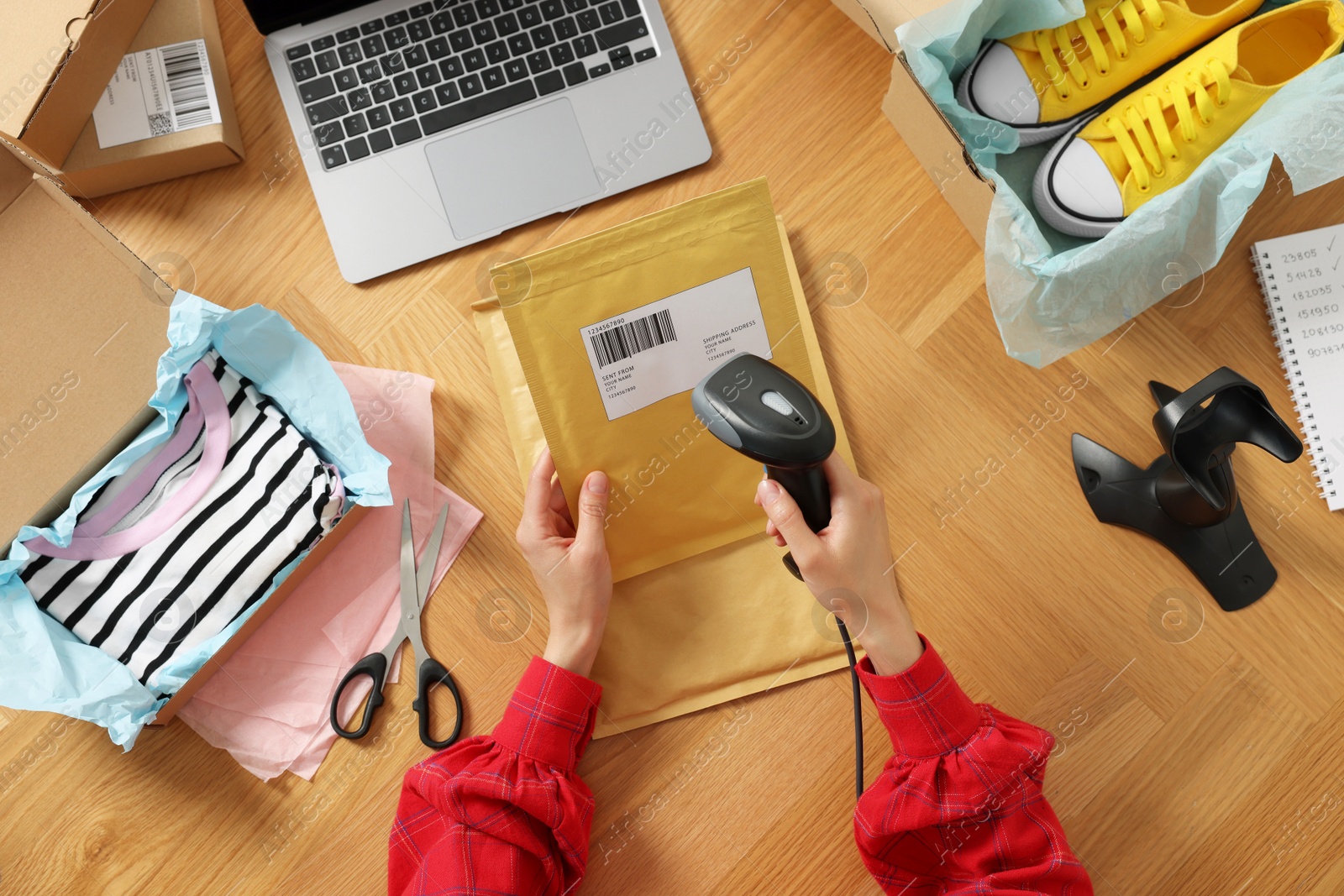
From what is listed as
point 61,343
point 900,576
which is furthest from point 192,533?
point 900,576

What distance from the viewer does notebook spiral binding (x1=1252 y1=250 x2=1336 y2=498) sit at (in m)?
0.64

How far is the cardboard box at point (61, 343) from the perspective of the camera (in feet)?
1.78

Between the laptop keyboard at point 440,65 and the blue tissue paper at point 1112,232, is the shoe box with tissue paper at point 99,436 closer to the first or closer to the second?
the laptop keyboard at point 440,65

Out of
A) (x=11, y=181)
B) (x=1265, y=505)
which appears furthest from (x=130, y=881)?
(x=1265, y=505)

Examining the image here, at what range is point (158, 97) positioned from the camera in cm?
63

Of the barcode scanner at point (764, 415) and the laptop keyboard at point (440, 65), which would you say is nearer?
the barcode scanner at point (764, 415)

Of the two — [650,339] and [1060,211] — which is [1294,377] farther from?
[650,339]

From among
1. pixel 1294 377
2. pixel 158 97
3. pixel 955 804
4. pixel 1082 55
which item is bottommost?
pixel 955 804

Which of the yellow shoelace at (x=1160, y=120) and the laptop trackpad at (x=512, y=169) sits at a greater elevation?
the laptop trackpad at (x=512, y=169)

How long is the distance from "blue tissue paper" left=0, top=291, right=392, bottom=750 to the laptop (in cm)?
12

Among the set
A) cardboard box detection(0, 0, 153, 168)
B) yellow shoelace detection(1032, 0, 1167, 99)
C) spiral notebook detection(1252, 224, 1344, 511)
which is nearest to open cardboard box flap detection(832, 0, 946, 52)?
yellow shoelace detection(1032, 0, 1167, 99)

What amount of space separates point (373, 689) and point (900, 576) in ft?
1.45

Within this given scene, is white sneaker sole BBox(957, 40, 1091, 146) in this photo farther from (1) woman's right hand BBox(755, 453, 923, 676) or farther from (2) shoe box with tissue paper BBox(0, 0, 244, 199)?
(2) shoe box with tissue paper BBox(0, 0, 244, 199)

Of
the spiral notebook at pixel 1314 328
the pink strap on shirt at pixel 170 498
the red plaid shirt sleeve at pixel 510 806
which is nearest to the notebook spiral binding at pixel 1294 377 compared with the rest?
the spiral notebook at pixel 1314 328
